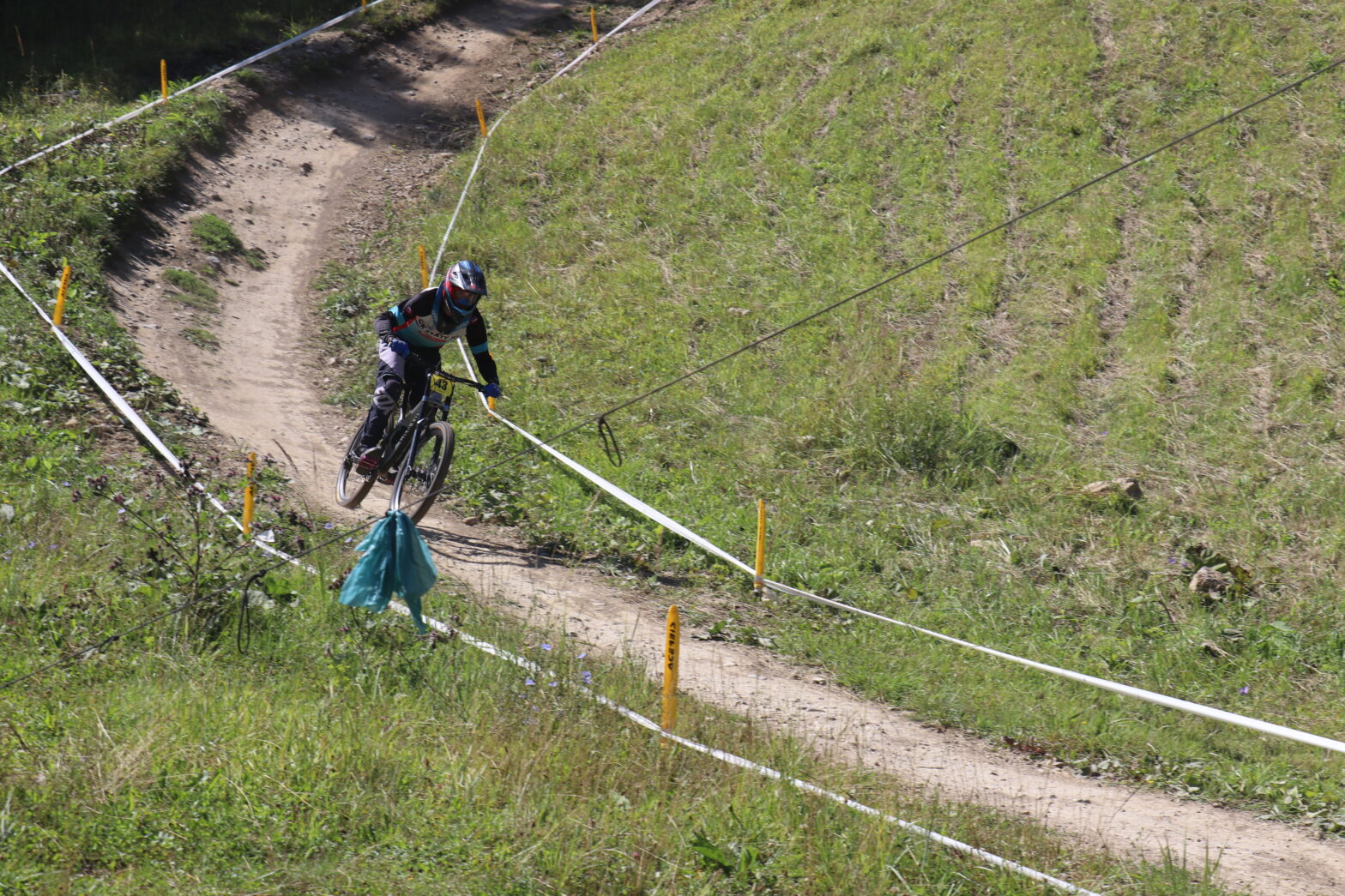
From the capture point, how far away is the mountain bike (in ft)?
29.4

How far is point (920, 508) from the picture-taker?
10.6 m

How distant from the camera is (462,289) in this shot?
897cm

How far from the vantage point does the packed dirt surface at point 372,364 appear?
5.96 m

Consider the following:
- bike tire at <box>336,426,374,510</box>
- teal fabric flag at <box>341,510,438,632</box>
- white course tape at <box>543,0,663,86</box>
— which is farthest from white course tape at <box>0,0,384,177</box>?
teal fabric flag at <box>341,510,438,632</box>

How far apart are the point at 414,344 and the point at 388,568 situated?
4.21 metres

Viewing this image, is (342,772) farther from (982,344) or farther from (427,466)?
(982,344)

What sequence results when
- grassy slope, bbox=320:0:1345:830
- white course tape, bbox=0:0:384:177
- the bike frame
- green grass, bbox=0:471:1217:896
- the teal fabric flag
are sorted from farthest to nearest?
1. white course tape, bbox=0:0:384:177
2. the bike frame
3. grassy slope, bbox=320:0:1345:830
4. the teal fabric flag
5. green grass, bbox=0:471:1217:896

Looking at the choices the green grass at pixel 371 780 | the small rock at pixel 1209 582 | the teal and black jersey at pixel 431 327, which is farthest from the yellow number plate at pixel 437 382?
the small rock at pixel 1209 582

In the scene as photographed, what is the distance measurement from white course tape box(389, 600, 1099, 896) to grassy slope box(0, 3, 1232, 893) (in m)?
0.10

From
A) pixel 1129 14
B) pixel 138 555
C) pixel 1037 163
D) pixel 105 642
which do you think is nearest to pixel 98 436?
pixel 138 555

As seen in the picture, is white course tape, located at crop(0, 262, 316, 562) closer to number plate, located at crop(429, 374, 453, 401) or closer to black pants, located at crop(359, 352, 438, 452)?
black pants, located at crop(359, 352, 438, 452)

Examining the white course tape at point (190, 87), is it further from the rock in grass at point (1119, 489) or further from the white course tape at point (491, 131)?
the rock in grass at point (1119, 489)

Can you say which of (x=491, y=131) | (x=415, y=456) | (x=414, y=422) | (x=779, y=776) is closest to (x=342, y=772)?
(x=779, y=776)

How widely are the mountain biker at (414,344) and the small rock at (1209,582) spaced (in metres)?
6.00
